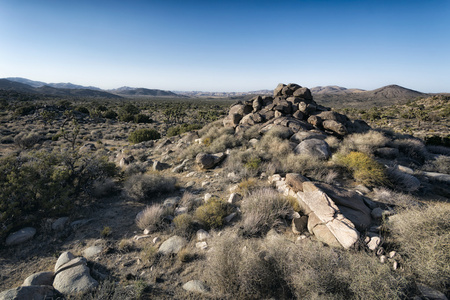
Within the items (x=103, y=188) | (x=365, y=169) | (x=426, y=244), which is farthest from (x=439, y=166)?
(x=103, y=188)

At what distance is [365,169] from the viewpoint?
662 cm

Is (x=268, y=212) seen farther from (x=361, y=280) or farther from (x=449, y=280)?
(x=449, y=280)

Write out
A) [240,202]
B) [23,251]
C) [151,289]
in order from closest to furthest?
[151,289]
[23,251]
[240,202]

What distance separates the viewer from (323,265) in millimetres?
3115

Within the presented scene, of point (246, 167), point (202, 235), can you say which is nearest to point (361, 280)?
point (202, 235)

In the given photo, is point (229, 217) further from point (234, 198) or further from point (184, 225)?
point (184, 225)

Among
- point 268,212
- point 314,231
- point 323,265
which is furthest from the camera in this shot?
point 268,212

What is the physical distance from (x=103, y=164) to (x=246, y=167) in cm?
623

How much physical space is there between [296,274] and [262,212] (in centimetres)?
200

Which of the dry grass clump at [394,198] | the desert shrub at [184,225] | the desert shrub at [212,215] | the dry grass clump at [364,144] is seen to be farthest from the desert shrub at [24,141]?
the dry grass clump at [394,198]

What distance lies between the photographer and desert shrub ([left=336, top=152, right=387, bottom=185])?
6383 mm

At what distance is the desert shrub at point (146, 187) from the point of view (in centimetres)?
704

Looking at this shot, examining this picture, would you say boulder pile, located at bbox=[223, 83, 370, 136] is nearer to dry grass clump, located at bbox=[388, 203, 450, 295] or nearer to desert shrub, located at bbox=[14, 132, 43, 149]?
dry grass clump, located at bbox=[388, 203, 450, 295]

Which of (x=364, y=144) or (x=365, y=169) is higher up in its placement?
(x=364, y=144)
